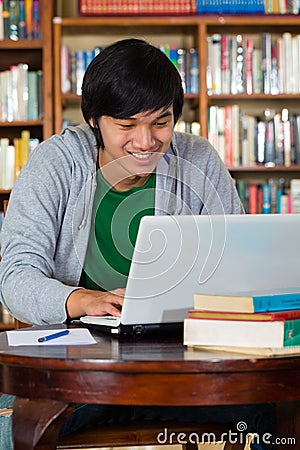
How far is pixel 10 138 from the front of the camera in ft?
12.9

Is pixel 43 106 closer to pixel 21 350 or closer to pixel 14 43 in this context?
pixel 14 43

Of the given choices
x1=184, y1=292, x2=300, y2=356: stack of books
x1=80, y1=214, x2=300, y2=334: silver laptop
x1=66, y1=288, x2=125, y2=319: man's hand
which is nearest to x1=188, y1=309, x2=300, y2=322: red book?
x1=184, y1=292, x2=300, y2=356: stack of books

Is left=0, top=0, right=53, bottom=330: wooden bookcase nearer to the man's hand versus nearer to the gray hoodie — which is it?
the gray hoodie

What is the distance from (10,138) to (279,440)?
271 cm

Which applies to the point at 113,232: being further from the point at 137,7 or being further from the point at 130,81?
the point at 137,7

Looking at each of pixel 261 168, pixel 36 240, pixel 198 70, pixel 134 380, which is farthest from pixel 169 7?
pixel 134 380

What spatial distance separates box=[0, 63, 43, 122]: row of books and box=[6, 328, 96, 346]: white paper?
7.87 feet

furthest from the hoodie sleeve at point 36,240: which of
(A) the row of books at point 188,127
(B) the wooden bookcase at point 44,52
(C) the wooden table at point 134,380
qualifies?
(A) the row of books at point 188,127

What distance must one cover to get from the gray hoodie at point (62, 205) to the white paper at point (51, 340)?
0.16m

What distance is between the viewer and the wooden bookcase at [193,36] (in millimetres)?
3707

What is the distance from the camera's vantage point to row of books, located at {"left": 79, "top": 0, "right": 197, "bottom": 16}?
3.71 m

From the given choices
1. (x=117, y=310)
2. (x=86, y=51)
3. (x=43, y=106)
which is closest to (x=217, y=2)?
(x=86, y=51)

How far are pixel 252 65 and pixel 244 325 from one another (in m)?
2.74

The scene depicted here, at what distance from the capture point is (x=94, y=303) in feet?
5.01
